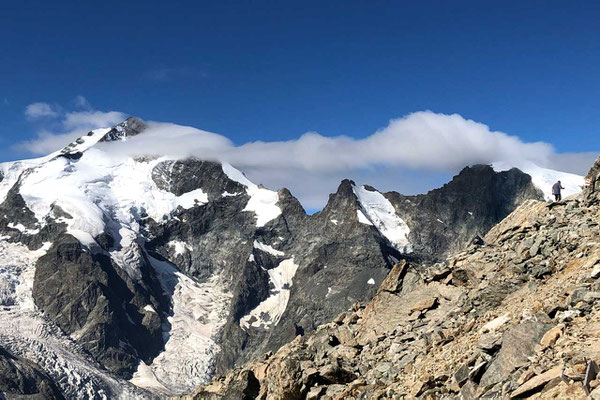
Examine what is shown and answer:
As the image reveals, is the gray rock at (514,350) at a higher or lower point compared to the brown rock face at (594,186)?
lower

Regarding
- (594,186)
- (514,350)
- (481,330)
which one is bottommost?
(514,350)

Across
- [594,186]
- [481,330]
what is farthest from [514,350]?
[594,186]

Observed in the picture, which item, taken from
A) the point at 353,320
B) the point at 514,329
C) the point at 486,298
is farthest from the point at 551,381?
the point at 353,320

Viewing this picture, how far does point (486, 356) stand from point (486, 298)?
30.3 feet

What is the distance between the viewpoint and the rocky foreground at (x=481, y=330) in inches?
903

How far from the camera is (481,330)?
97.0 ft

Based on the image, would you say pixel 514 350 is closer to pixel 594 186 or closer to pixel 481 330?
pixel 481 330

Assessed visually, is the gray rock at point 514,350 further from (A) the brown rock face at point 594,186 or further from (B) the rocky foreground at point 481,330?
(A) the brown rock face at point 594,186

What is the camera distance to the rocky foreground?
903 inches

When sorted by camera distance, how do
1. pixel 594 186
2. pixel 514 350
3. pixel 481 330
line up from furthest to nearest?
pixel 594 186
pixel 481 330
pixel 514 350

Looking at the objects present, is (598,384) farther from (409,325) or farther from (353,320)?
(353,320)

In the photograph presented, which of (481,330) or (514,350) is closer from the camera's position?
(514,350)

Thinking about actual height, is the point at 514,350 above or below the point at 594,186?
below

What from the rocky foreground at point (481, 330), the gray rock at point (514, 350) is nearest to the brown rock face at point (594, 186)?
the rocky foreground at point (481, 330)
